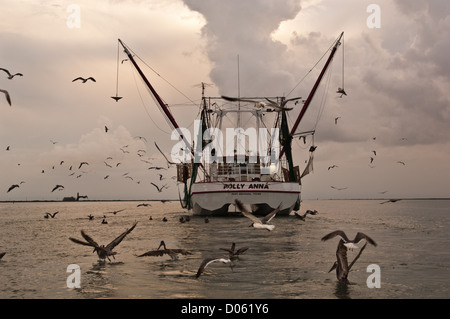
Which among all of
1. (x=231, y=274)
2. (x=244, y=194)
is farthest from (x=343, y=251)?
(x=244, y=194)

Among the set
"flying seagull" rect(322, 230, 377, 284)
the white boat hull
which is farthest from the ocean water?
the white boat hull

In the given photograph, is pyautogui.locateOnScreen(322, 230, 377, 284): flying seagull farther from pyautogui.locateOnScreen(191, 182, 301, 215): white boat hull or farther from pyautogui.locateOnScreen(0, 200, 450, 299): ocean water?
pyautogui.locateOnScreen(191, 182, 301, 215): white boat hull

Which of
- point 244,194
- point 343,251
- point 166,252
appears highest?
point 244,194

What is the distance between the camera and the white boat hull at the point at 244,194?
4719 cm

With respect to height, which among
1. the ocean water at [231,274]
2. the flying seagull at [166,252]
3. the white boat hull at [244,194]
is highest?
the white boat hull at [244,194]

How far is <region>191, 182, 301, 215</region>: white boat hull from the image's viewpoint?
155 feet

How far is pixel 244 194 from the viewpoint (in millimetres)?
47031

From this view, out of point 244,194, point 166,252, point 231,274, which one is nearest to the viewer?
point 231,274

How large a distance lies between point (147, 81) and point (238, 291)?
4687 cm

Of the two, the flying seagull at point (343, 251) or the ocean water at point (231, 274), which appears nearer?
the flying seagull at point (343, 251)

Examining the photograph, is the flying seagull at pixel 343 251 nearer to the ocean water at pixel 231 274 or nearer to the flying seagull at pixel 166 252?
the ocean water at pixel 231 274

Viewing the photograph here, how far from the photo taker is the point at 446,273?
1739cm

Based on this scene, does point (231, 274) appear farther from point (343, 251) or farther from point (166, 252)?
point (343, 251)

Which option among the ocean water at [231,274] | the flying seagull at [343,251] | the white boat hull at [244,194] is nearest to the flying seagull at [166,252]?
the ocean water at [231,274]
